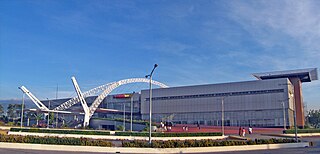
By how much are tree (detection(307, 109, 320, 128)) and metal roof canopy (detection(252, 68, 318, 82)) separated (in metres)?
38.8

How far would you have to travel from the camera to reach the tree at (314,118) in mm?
128000

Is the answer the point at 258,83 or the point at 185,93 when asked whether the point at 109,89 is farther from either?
the point at 258,83

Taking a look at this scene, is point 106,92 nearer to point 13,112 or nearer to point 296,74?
point 13,112

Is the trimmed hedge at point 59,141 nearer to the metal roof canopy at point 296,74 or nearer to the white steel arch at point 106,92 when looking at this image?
the white steel arch at point 106,92

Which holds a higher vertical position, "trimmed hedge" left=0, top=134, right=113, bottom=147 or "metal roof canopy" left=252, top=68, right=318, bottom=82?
"metal roof canopy" left=252, top=68, right=318, bottom=82

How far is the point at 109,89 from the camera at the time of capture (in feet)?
360

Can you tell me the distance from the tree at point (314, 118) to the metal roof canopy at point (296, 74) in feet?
127

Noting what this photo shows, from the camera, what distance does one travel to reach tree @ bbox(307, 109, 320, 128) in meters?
128

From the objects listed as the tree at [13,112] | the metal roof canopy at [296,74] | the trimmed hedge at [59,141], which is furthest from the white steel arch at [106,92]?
the trimmed hedge at [59,141]

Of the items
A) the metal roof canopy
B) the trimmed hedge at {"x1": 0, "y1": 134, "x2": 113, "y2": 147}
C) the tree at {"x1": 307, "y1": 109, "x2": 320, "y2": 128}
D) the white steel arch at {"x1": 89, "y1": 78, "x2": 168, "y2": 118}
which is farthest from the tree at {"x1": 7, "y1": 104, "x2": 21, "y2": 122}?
the tree at {"x1": 307, "y1": 109, "x2": 320, "y2": 128}

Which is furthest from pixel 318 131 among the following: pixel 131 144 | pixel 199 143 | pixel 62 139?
pixel 62 139

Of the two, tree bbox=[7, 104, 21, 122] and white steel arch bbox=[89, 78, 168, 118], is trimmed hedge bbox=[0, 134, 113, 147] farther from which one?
tree bbox=[7, 104, 21, 122]

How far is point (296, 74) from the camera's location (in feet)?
303

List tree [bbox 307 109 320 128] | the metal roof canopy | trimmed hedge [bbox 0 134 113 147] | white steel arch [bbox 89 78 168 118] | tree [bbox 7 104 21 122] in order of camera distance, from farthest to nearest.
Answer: tree [bbox 307 109 320 128] → tree [bbox 7 104 21 122] → white steel arch [bbox 89 78 168 118] → the metal roof canopy → trimmed hedge [bbox 0 134 113 147]
